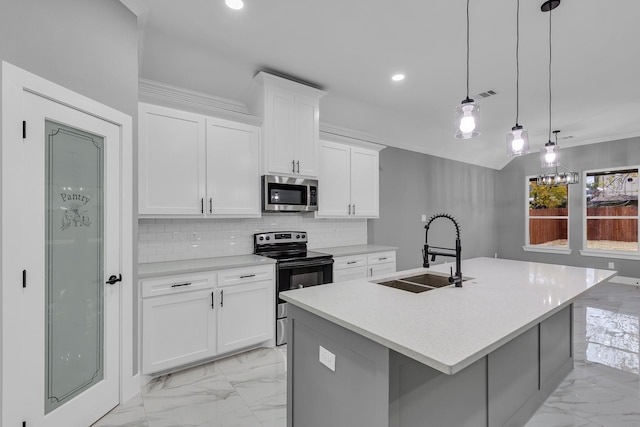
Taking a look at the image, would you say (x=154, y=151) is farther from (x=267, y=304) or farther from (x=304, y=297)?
(x=304, y=297)

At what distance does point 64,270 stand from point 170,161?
1.23 m

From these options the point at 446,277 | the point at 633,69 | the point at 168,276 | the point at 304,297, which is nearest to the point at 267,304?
A: the point at 168,276

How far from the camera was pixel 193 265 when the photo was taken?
2.78 metres

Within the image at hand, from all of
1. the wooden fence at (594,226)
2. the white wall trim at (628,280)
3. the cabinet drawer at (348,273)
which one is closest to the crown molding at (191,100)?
the cabinet drawer at (348,273)

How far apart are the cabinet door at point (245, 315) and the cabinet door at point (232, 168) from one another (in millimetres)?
781

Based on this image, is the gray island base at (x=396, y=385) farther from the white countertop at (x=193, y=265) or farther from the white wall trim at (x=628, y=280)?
the white wall trim at (x=628, y=280)

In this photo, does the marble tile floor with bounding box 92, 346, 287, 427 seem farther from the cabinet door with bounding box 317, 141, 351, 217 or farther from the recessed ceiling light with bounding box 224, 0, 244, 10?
the recessed ceiling light with bounding box 224, 0, 244, 10

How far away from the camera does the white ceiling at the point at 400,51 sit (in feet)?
7.61

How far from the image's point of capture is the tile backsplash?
3.02 metres

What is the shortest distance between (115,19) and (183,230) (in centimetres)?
184

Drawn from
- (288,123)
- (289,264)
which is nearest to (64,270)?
(289,264)

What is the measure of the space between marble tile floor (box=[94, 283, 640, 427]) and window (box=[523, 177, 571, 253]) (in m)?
4.02

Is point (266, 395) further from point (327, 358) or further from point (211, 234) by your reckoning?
point (211, 234)

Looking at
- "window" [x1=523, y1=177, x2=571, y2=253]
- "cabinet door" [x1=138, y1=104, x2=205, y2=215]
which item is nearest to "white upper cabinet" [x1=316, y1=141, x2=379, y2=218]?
"cabinet door" [x1=138, y1=104, x2=205, y2=215]
